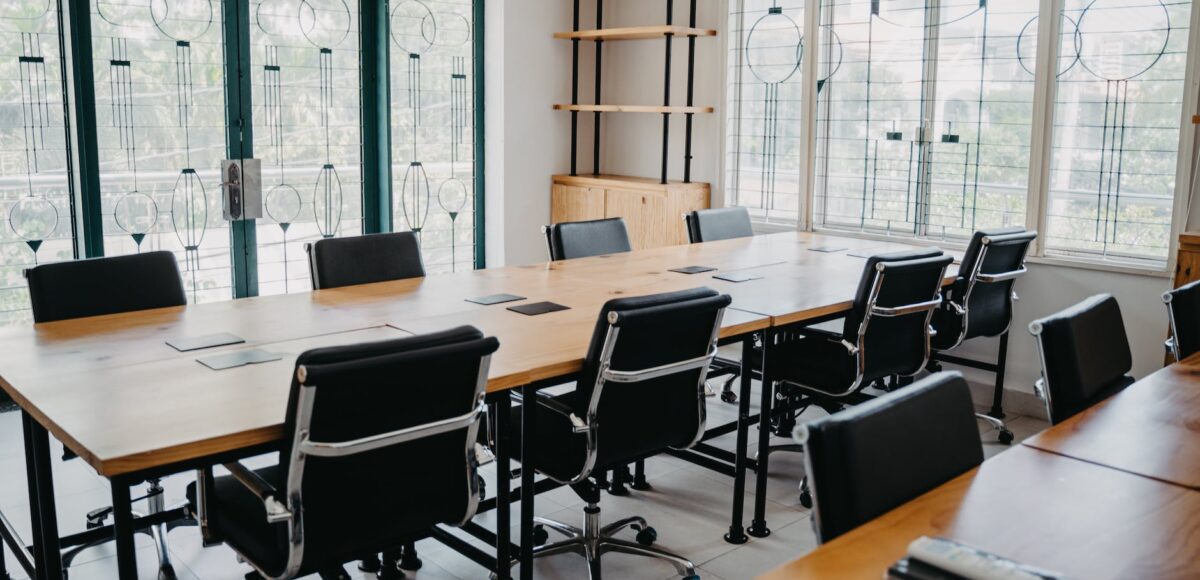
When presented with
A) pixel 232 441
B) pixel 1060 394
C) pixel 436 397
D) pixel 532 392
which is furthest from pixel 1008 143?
pixel 232 441

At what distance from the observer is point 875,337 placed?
3656mm

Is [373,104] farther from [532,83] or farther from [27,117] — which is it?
[27,117]

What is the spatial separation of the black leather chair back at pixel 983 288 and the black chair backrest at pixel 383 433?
2.58 metres

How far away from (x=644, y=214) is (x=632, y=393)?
3.43 meters

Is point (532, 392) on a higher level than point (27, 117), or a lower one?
lower

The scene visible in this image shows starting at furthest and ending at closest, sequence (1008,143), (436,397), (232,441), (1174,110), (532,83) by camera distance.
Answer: (532,83)
(1008,143)
(1174,110)
(436,397)
(232,441)

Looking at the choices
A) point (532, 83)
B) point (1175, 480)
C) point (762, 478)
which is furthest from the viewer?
point (532, 83)

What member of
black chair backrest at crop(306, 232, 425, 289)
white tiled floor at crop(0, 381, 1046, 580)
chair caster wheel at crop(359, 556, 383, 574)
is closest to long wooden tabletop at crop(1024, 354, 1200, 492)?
white tiled floor at crop(0, 381, 1046, 580)

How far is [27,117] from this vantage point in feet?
15.3

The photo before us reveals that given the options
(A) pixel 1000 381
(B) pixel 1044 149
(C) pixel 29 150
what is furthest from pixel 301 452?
(B) pixel 1044 149

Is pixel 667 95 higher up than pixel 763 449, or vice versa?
pixel 667 95

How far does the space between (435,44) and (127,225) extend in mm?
2074

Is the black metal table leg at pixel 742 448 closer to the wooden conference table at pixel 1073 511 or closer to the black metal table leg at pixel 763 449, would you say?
the black metal table leg at pixel 763 449

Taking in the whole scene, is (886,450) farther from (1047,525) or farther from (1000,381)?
(1000,381)
